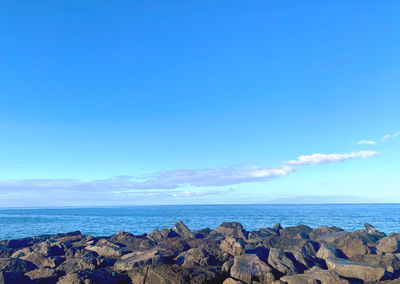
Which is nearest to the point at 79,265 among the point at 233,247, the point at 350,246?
the point at 233,247

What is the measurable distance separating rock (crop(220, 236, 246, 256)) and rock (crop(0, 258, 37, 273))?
12616 millimetres

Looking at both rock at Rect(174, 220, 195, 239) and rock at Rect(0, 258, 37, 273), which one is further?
rock at Rect(174, 220, 195, 239)

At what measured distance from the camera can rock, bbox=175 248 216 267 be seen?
55.9ft

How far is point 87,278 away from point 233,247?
10.1 m

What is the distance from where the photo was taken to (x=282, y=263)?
16344mm

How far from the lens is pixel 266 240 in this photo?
25875 mm

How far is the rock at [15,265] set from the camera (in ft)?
56.6

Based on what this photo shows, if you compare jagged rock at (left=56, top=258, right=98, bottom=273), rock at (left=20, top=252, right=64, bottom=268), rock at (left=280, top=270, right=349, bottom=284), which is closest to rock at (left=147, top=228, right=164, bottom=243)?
rock at (left=20, top=252, right=64, bottom=268)

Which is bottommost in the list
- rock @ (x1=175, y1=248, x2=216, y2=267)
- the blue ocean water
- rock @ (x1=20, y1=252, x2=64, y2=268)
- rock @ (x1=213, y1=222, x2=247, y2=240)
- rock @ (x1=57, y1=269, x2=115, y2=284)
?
the blue ocean water

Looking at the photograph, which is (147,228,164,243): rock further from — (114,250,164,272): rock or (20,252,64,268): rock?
(114,250,164,272): rock

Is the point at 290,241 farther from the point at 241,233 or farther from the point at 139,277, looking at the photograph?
the point at 139,277

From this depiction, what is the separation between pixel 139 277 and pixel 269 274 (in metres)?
6.23

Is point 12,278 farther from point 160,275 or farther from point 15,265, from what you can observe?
point 160,275

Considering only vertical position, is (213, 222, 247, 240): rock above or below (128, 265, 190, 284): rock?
below
